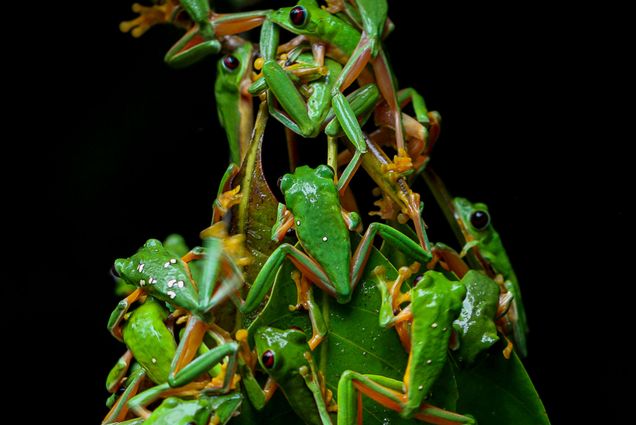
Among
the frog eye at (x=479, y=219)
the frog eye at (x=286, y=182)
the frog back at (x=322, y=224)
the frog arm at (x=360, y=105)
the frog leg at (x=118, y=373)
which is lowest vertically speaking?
the frog leg at (x=118, y=373)

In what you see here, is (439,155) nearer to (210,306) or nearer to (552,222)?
(552,222)

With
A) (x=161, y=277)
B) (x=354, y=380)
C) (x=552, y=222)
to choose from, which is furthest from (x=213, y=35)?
(x=552, y=222)

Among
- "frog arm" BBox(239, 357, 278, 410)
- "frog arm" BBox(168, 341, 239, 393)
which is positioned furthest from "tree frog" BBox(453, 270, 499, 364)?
"frog arm" BBox(168, 341, 239, 393)

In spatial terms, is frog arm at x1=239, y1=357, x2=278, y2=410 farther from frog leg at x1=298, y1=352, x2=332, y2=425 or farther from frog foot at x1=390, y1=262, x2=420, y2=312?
frog foot at x1=390, y1=262, x2=420, y2=312

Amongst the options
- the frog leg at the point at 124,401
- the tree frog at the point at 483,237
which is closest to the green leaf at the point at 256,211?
the frog leg at the point at 124,401

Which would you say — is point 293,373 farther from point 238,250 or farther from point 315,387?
point 238,250

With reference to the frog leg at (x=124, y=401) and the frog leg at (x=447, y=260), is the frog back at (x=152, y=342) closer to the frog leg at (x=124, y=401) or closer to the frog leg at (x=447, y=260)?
the frog leg at (x=124, y=401)

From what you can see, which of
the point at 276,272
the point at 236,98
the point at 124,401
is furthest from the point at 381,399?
the point at 236,98
